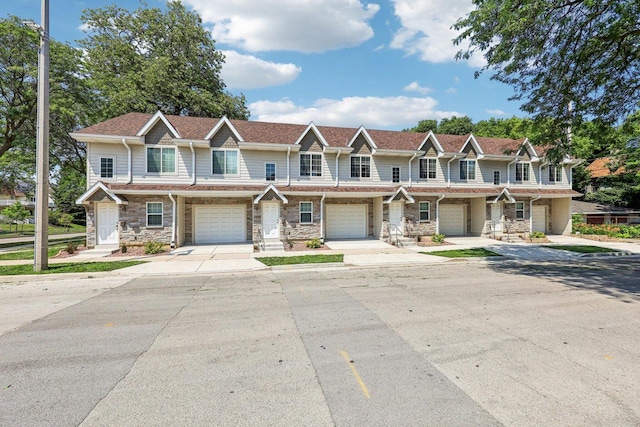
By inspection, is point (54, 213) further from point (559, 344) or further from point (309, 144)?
point (559, 344)

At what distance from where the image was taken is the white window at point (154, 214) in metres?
17.8

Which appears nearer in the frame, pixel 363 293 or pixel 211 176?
pixel 363 293

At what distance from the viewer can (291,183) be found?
20125 mm

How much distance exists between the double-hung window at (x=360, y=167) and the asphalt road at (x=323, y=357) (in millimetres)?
13670

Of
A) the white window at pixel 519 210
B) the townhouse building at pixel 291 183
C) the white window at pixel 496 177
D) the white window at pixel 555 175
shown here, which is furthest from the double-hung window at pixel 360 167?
the white window at pixel 555 175

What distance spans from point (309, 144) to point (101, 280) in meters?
14.1

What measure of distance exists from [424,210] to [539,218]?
1198cm

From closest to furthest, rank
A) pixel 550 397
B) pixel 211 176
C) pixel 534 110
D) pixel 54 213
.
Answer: pixel 550 397
pixel 534 110
pixel 211 176
pixel 54 213

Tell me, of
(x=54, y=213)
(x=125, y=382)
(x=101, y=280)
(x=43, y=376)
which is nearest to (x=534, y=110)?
(x=125, y=382)

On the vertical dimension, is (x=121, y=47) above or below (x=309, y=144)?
above

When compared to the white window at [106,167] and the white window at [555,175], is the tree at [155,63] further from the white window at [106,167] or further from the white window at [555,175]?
the white window at [555,175]

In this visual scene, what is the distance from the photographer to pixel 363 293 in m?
8.17

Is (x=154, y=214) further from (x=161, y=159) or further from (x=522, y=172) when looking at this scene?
(x=522, y=172)

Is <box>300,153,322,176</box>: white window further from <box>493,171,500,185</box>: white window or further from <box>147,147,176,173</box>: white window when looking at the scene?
<box>493,171,500,185</box>: white window
